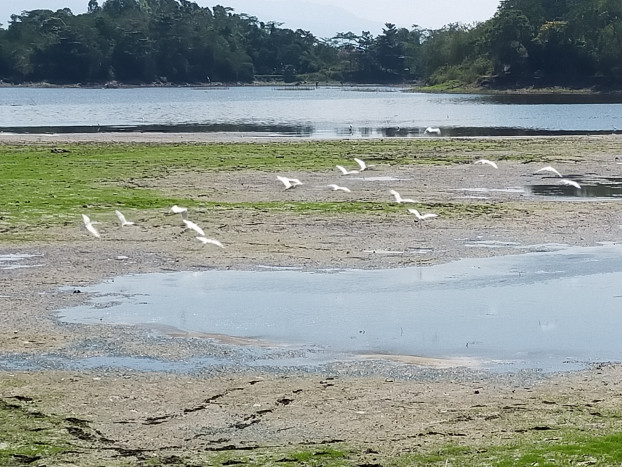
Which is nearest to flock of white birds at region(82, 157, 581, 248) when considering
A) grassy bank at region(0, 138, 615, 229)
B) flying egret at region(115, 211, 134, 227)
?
flying egret at region(115, 211, 134, 227)

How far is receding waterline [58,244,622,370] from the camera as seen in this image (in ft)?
48.4

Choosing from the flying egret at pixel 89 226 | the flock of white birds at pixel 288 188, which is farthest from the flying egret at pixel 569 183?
the flying egret at pixel 89 226

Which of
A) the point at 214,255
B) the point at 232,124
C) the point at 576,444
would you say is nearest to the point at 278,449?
the point at 576,444

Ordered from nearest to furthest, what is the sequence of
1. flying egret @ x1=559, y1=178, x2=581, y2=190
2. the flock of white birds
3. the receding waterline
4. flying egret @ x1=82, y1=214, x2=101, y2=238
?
the receding waterline < the flock of white birds < flying egret @ x1=82, y1=214, x2=101, y2=238 < flying egret @ x1=559, y1=178, x2=581, y2=190

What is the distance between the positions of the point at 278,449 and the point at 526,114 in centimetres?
7674

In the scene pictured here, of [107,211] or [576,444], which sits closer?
[576,444]

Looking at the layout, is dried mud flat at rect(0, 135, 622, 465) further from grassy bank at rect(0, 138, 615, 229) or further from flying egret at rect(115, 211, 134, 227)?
grassy bank at rect(0, 138, 615, 229)

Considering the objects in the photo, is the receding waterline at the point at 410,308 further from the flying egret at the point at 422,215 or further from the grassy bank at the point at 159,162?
the grassy bank at the point at 159,162

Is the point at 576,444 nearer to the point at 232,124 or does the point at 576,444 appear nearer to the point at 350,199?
the point at 350,199

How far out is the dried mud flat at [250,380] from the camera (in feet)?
35.0

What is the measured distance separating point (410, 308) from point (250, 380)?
4656 mm

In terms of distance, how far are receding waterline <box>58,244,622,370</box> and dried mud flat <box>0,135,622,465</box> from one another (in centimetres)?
68

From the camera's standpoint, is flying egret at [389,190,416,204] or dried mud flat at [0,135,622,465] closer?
dried mud flat at [0,135,622,465]

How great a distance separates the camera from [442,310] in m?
16.9
